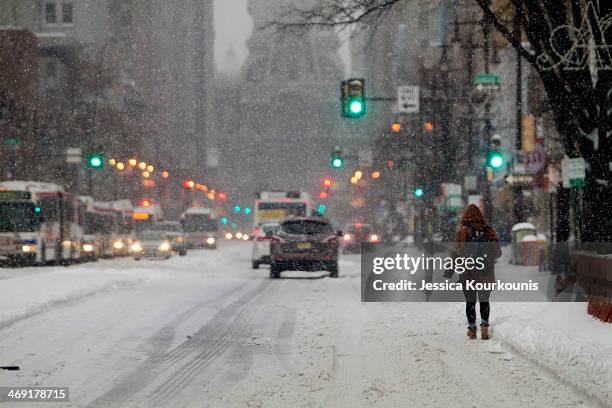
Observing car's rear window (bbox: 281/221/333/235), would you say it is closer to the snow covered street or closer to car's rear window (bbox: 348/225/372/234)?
the snow covered street

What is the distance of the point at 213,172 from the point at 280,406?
167 metres

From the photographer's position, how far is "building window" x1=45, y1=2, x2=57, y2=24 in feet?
349

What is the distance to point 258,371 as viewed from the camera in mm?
10445

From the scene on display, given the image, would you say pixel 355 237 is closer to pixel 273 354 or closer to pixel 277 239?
pixel 277 239

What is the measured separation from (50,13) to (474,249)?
100 metres

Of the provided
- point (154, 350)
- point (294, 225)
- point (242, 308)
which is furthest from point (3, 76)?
point (154, 350)

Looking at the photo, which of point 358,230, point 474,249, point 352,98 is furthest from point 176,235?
point 474,249

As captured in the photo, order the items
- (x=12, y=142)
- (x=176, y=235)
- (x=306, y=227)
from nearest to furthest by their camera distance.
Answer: (x=306, y=227) < (x=176, y=235) < (x=12, y=142)

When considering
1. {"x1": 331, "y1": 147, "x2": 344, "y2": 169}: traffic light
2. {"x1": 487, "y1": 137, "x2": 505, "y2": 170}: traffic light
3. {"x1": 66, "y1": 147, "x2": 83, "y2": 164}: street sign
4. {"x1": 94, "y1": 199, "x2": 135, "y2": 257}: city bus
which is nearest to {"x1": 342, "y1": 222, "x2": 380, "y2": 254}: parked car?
{"x1": 94, "y1": 199, "x2": 135, "y2": 257}: city bus

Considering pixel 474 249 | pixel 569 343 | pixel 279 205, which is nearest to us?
pixel 569 343

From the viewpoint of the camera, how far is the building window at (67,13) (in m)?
106

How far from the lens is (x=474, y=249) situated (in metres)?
13.2

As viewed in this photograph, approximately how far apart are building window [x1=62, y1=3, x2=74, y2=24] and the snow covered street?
9007 cm

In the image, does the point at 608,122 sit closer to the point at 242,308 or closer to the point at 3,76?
the point at 242,308
